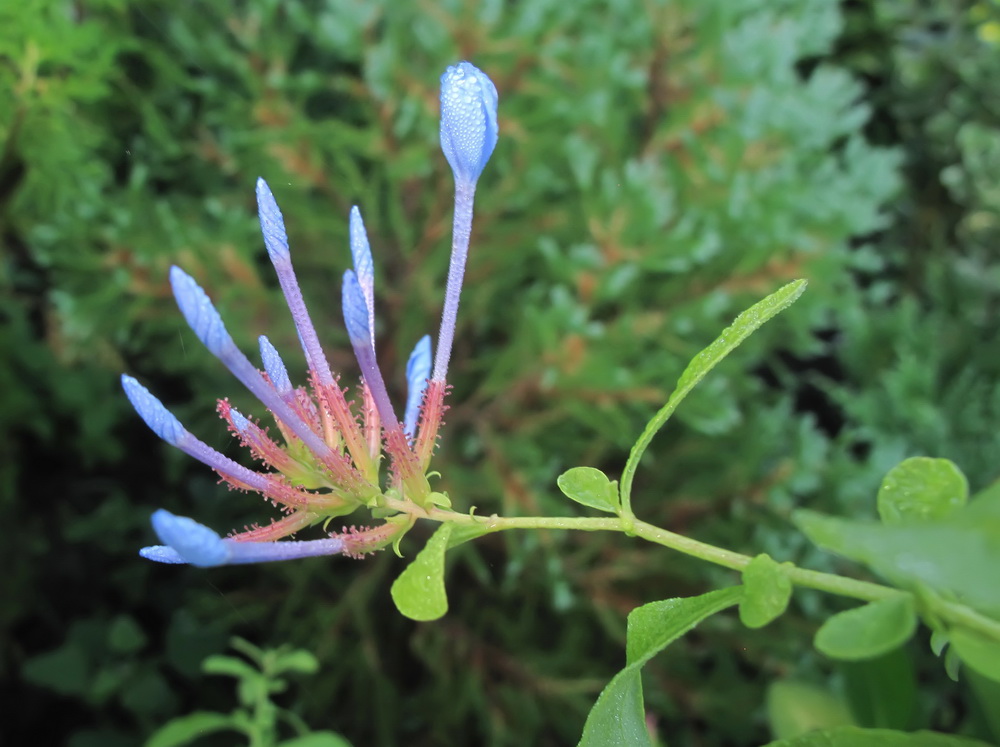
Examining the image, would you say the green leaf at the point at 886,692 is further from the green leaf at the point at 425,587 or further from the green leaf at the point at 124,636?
the green leaf at the point at 124,636

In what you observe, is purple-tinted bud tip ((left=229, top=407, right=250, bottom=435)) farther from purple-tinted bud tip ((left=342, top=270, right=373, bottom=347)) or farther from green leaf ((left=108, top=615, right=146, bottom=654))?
green leaf ((left=108, top=615, right=146, bottom=654))

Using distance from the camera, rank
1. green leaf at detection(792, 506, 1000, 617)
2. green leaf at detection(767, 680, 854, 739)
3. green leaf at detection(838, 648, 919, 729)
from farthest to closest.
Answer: green leaf at detection(767, 680, 854, 739), green leaf at detection(838, 648, 919, 729), green leaf at detection(792, 506, 1000, 617)

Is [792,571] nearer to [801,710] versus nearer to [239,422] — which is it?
[239,422]

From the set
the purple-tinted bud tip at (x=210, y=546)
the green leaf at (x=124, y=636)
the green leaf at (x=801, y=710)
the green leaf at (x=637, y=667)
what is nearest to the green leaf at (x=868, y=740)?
the green leaf at (x=637, y=667)

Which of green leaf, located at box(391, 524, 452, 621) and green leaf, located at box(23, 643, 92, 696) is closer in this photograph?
green leaf, located at box(391, 524, 452, 621)

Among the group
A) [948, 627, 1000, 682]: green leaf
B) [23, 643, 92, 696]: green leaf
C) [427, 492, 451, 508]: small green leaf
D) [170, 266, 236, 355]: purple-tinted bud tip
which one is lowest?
[23, 643, 92, 696]: green leaf

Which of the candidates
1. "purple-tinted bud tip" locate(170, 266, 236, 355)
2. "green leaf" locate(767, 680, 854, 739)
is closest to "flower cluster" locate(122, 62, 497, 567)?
"purple-tinted bud tip" locate(170, 266, 236, 355)
